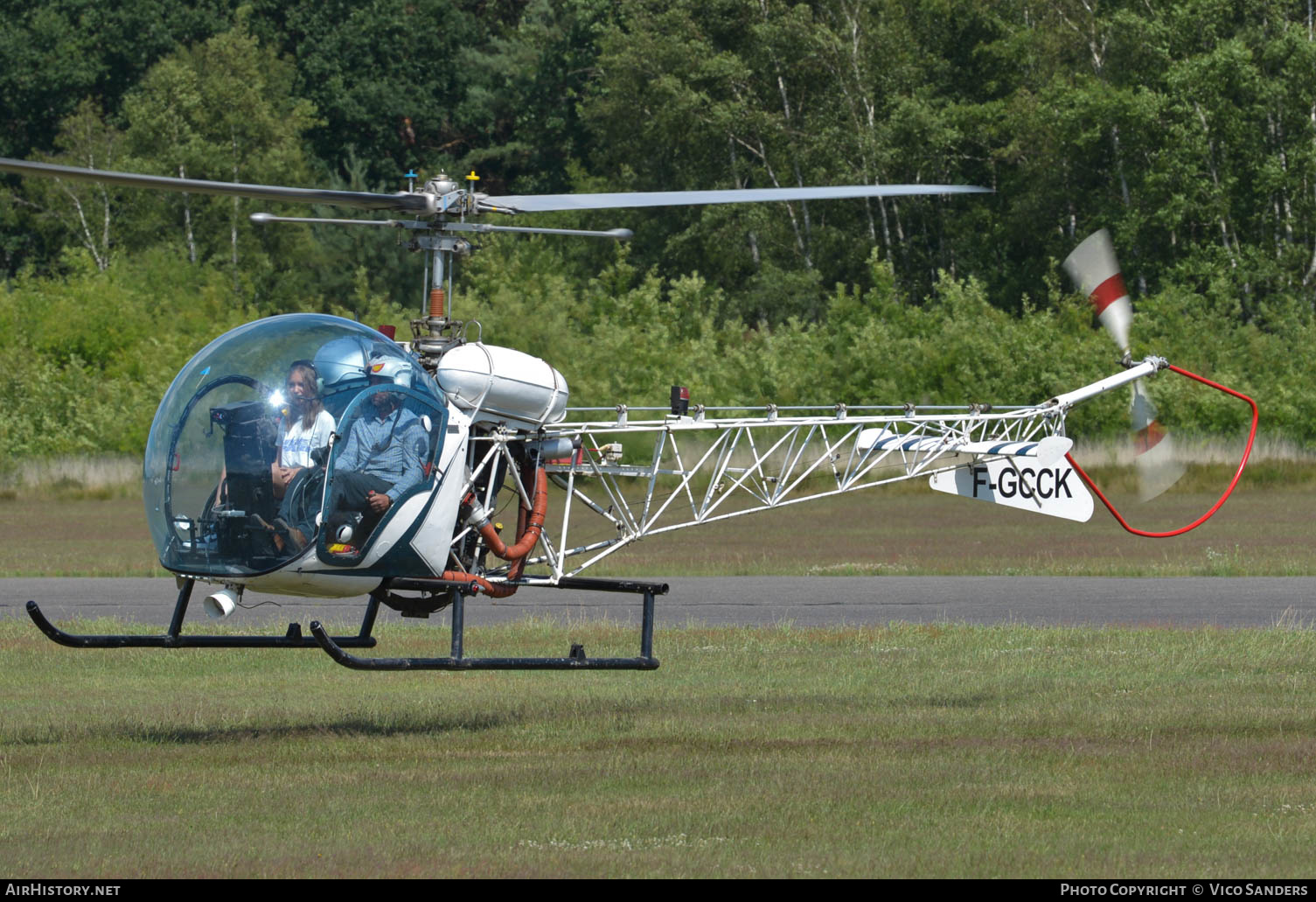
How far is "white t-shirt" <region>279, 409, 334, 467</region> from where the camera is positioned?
9531 millimetres

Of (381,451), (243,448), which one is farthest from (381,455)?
(243,448)

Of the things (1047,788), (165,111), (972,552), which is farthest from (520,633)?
(165,111)

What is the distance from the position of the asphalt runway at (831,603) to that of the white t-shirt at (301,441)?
7.75 meters

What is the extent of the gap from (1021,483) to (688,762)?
4050mm

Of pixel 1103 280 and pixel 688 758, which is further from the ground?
pixel 1103 280

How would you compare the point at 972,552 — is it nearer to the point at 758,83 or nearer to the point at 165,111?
the point at 758,83

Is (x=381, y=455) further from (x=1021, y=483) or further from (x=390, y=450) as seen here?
(x=1021, y=483)

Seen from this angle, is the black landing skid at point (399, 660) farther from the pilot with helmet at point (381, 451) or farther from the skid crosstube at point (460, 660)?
the pilot with helmet at point (381, 451)

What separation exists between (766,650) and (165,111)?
170 feet

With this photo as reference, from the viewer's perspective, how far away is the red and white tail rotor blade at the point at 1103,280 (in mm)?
13086

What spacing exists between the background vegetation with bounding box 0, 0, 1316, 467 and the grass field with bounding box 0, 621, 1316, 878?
28930mm

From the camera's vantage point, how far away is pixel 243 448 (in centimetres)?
951

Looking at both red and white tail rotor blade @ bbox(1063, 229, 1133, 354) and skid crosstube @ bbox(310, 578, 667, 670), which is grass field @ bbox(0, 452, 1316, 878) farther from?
red and white tail rotor blade @ bbox(1063, 229, 1133, 354)

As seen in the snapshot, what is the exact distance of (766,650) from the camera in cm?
1588
